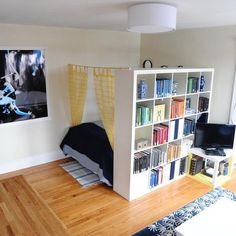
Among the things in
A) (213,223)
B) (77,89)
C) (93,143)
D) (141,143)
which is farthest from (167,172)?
(77,89)

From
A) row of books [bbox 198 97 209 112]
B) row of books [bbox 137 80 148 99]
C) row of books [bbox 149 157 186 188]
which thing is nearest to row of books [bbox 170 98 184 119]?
row of books [bbox 198 97 209 112]

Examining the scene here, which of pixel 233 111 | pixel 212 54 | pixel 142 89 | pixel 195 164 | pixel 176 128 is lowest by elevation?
pixel 195 164

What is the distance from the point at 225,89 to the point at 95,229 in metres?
2.75

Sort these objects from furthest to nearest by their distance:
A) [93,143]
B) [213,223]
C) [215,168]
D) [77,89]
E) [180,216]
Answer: [77,89] < [93,143] < [215,168] < [180,216] < [213,223]

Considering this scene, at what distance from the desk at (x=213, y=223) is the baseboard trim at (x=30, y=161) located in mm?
2716

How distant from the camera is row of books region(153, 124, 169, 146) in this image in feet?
10.5

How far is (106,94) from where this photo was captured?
316 centimetres

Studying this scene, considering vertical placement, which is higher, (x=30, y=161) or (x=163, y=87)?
(x=163, y=87)

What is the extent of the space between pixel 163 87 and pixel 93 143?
4.43ft

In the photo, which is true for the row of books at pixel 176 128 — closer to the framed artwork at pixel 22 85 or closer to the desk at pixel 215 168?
the desk at pixel 215 168

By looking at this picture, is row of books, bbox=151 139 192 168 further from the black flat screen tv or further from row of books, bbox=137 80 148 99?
row of books, bbox=137 80 148 99

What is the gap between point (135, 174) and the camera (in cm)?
308

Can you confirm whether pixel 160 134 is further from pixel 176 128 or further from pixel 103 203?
pixel 103 203

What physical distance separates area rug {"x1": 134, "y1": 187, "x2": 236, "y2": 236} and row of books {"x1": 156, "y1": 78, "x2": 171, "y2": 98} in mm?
1443
